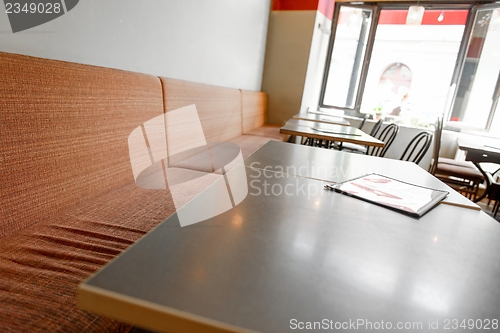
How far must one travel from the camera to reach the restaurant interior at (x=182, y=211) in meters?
0.40

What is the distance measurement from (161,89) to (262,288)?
163 centimetres

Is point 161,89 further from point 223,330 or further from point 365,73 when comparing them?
point 365,73

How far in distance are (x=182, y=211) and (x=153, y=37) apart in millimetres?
1777

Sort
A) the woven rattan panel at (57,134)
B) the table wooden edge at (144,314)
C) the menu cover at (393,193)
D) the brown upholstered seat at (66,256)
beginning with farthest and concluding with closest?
the woven rattan panel at (57,134) → the menu cover at (393,193) → the brown upholstered seat at (66,256) → the table wooden edge at (144,314)

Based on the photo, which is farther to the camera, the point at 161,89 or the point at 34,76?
the point at 161,89

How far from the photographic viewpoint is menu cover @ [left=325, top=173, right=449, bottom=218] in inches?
31.6

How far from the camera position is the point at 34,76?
3.34 feet

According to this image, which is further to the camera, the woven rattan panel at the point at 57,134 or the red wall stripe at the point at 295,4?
the red wall stripe at the point at 295,4

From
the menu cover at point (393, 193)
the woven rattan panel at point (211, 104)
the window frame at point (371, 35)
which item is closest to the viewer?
the menu cover at point (393, 193)

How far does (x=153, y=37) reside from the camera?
2.04 m

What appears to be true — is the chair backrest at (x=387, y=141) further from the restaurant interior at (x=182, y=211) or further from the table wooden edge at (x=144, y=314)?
the table wooden edge at (x=144, y=314)

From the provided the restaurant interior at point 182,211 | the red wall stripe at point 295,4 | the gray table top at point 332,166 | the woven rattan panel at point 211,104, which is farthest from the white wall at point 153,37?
the gray table top at point 332,166

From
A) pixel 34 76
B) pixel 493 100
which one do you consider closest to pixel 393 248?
pixel 34 76

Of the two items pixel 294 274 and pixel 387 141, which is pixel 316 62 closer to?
pixel 387 141
